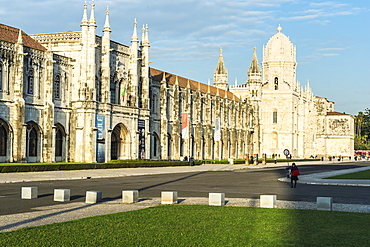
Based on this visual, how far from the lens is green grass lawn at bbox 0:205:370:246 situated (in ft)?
38.8

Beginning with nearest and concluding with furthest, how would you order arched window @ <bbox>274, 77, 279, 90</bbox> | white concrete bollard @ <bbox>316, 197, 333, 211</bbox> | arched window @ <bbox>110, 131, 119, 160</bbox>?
white concrete bollard @ <bbox>316, 197, 333, 211</bbox> → arched window @ <bbox>110, 131, 119, 160</bbox> → arched window @ <bbox>274, 77, 279, 90</bbox>

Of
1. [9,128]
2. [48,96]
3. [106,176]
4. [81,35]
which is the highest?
[81,35]

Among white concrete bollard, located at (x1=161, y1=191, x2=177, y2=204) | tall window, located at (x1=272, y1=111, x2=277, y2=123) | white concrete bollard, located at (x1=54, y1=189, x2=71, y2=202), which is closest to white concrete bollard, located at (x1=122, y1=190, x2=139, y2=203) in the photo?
white concrete bollard, located at (x1=161, y1=191, x2=177, y2=204)

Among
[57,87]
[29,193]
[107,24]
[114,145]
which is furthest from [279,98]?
[29,193]

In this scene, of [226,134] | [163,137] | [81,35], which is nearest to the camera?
[81,35]

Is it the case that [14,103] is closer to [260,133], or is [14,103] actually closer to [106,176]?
[106,176]

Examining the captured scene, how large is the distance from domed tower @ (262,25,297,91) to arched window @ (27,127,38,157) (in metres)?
74.0

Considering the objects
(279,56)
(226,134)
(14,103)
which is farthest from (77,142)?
(279,56)

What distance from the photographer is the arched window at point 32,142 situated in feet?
171

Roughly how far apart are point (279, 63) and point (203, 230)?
355ft

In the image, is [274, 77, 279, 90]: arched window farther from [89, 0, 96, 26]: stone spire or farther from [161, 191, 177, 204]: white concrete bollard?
[161, 191, 177, 204]: white concrete bollard

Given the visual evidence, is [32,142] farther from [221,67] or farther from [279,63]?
[279,63]

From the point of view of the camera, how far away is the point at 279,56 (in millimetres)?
119188

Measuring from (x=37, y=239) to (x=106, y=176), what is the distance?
28237 millimetres
